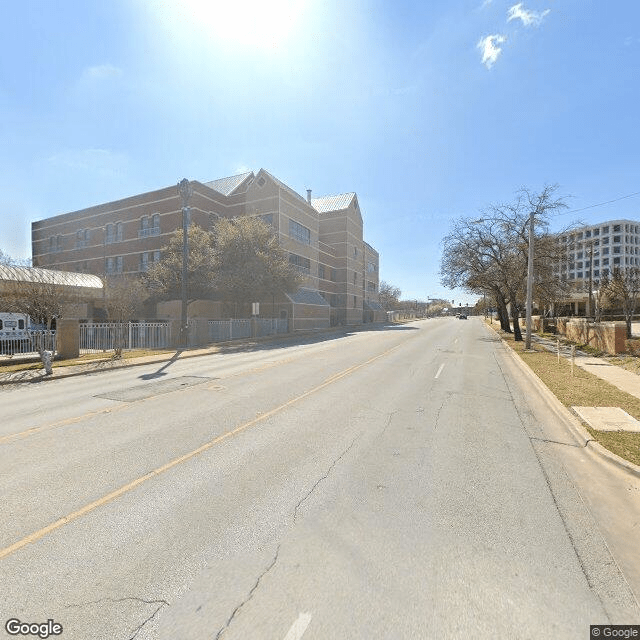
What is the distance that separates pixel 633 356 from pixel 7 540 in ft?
72.1

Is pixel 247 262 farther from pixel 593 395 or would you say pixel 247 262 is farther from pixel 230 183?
pixel 593 395

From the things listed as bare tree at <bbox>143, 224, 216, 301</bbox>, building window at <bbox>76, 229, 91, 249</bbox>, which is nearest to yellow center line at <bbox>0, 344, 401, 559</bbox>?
bare tree at <bbox>143, 224, 216, 301</bbox>

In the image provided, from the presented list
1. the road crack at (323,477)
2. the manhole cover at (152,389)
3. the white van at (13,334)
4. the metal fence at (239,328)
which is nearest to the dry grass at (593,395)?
the road crack at (323,477)

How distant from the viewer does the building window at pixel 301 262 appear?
1867 inches

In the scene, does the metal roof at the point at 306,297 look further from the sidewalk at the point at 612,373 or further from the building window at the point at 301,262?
the sidewalk at the point at 612,373

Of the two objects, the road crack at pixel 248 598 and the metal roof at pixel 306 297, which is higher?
the metal roof at pixel 306 297

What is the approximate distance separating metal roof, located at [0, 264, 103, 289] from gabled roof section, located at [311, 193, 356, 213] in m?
35.2

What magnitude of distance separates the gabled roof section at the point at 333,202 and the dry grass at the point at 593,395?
50.5m

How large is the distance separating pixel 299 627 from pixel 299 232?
49.8 m

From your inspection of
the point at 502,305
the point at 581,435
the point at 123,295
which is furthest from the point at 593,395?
the point at 123,295

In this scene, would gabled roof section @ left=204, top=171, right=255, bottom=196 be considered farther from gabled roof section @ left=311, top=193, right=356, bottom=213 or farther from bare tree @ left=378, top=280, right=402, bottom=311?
bare tree @ left=378, top=280, right=402, bottom=311

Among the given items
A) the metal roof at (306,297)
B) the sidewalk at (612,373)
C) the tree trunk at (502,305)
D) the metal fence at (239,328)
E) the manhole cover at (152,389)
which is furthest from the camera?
the metal roof at (306,297)

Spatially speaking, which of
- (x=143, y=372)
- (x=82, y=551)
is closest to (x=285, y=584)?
(x=82, y=551)

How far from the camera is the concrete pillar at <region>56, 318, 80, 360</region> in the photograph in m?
18.1
